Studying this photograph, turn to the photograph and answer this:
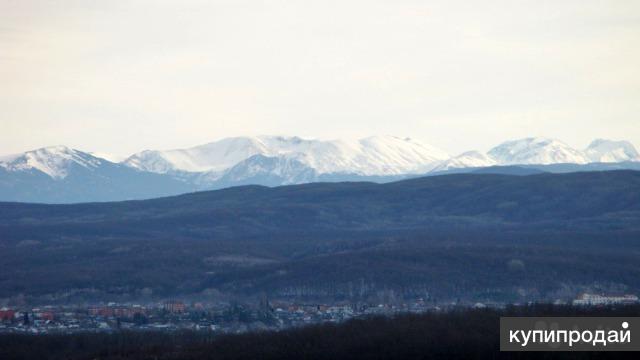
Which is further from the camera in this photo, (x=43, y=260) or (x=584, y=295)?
(x=43, y=260)

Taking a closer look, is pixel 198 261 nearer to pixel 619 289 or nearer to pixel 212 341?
pixel 619 289

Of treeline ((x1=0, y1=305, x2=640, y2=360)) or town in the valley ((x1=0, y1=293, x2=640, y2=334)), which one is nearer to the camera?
treeline ((x1=0, y1=305, x2=640, y2=360))

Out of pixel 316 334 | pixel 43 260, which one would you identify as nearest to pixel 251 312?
pixel 316 334

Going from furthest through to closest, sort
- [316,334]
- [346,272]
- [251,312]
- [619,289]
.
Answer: [346,272]
[619,289]
[251,312]
[316,334]

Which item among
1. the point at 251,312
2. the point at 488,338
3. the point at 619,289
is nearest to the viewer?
the point at 488,338

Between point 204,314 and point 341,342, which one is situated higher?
point 204,314

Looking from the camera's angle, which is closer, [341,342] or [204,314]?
[341,342]

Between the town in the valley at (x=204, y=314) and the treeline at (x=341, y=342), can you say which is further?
the town in the valley at (x=204, y=314)
